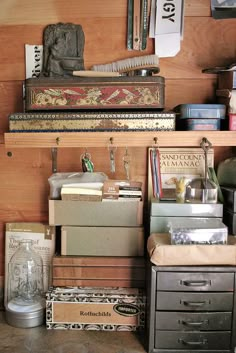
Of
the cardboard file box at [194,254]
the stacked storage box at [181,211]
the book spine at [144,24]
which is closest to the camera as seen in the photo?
the cardboard file box at [194,254]

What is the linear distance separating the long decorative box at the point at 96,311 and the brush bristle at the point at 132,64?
2.07 ft

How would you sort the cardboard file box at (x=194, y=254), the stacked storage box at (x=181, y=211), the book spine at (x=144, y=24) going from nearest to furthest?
1. the cardboard file box at (x=194, y=254)
2. the stacked storage box at (x=181, y=211)
3. the book spine at (x=144, y=24)

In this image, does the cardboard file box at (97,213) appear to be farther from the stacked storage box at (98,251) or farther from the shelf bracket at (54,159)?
the shelf bracket at (54,159)

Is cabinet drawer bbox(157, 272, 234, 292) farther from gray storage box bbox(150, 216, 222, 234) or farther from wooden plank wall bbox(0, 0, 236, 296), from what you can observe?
wooden plank wall bbox(0, 0, 236, 296)

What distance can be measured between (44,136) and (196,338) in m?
0.65

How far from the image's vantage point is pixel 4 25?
50.6 inches

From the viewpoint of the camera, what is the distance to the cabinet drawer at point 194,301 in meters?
1.07

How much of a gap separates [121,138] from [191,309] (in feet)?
1.56

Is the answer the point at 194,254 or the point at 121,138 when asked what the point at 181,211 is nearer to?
the point at 194,254

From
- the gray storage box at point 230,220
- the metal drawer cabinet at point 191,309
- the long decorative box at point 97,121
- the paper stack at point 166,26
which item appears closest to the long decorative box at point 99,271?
the metal drawer cabinet at point 191,309

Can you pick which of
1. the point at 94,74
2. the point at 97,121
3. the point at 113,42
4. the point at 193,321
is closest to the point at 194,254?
the point at 193,321

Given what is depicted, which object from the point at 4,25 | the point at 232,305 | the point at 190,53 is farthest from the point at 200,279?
the point at 4,25

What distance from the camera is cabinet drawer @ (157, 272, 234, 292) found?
3.48ft

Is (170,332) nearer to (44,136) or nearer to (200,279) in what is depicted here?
(200,279)
